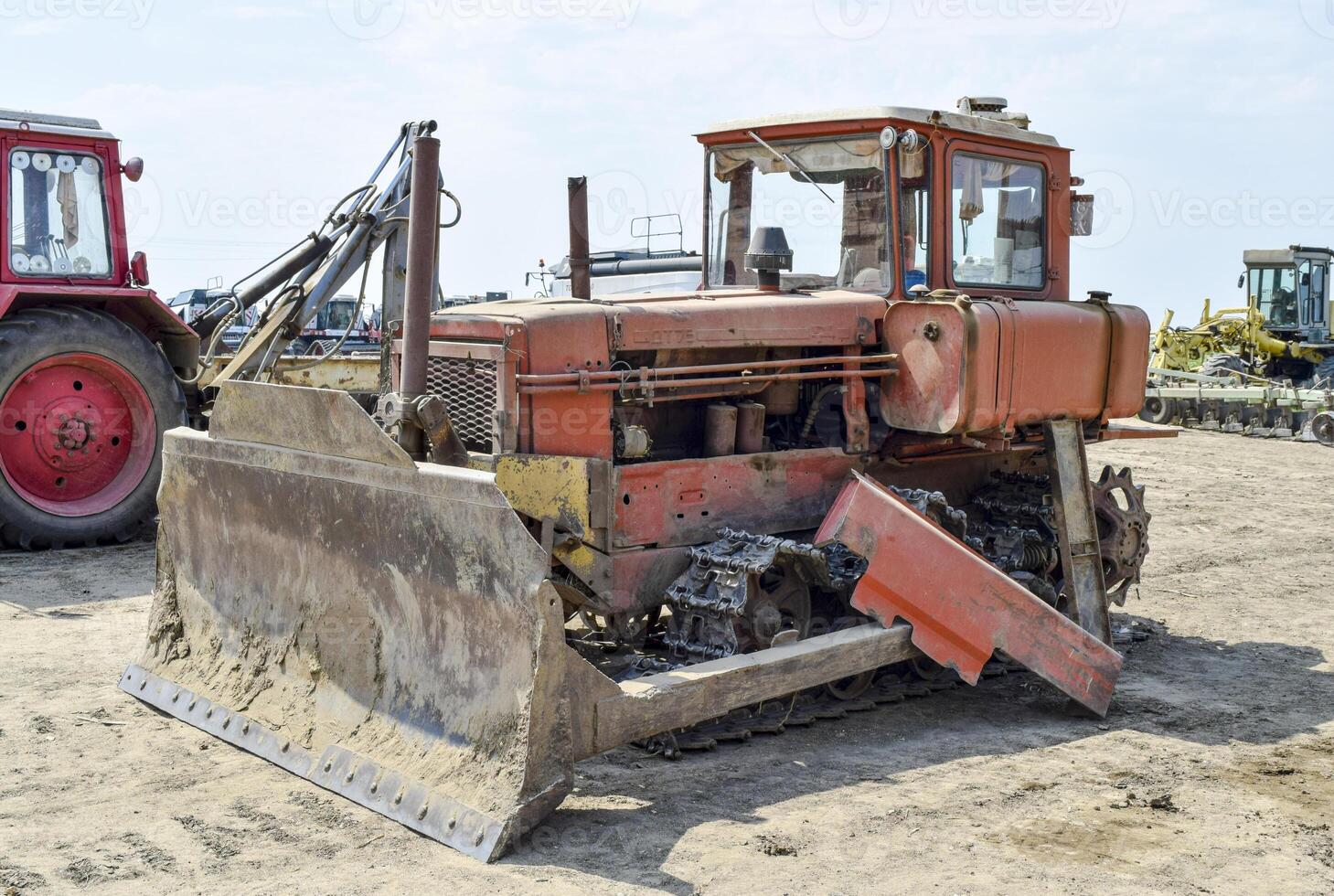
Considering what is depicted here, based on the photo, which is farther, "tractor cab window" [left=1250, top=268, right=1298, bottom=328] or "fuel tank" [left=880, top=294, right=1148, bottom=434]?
"tractor cab window" [left=1250, top=268, right=1298, bottom=328]

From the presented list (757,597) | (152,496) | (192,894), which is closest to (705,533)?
(757,597)

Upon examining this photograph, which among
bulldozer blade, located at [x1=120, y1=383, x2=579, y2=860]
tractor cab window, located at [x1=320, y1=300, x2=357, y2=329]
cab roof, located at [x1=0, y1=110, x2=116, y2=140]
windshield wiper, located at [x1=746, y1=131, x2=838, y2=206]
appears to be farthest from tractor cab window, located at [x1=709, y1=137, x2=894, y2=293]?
tractor cab window, located at [x1=320, y1=300, x2=357, y2=329]

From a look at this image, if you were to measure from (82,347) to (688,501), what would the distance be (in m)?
5.47

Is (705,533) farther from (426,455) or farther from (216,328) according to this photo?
(216,328)

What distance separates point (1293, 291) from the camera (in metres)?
23.7

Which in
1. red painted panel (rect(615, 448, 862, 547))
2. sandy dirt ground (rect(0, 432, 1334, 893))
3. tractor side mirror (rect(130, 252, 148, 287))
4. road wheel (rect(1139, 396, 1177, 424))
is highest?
tractor side mirror (rect(130, 252, 148, 287))

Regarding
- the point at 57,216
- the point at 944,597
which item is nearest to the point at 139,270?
the point at 57,216

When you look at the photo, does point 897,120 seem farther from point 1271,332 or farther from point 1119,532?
point 1271,332

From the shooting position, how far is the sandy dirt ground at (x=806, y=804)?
4.07 m

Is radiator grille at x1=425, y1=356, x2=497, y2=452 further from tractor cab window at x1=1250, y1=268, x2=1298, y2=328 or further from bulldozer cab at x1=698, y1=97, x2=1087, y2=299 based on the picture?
tractor cab window at x1=1250, y1=268, x2=1298, y2=328

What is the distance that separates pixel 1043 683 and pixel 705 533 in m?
1.88

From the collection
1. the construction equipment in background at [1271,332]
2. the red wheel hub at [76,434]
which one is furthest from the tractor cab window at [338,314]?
the red wheel hub at [76,434]

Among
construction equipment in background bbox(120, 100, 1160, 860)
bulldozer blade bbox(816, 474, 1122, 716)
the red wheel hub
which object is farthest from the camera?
the red wheel hub

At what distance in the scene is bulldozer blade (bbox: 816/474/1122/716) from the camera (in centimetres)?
560
